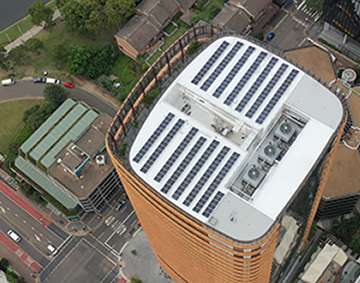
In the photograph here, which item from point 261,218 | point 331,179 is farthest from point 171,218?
point 331,179

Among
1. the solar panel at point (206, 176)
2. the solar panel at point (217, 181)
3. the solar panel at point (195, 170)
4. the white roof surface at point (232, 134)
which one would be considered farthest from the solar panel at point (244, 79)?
the solar panel at point (217, 181)

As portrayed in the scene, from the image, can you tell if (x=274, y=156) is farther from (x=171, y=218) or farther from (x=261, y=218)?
(x=171, y=218)

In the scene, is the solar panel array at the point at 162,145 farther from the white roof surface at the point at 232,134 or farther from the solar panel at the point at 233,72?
the solar panel at the point at 233,72

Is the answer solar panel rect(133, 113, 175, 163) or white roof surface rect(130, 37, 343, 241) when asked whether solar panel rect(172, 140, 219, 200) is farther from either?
solar panel rect(133, 113, 175, 163)

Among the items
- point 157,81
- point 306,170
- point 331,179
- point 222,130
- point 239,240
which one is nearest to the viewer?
point 239,240

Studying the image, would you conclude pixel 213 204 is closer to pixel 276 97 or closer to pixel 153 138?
pixel 153 138
